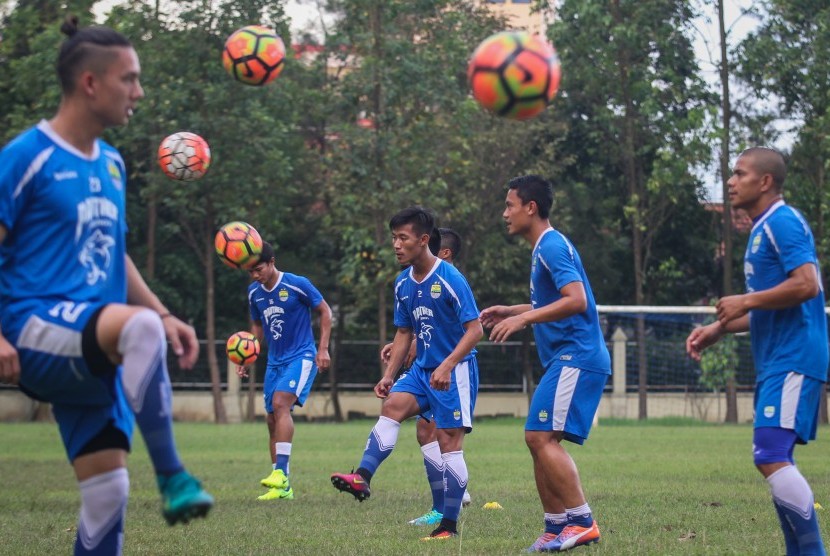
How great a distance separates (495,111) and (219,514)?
527cm

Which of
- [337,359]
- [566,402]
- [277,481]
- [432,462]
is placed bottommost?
[337,359]

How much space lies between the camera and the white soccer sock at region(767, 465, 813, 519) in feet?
20.5

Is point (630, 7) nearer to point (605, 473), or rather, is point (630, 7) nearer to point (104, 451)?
point (605, 473)

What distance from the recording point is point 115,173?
527 cm

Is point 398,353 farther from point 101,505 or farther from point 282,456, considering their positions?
point 101,505

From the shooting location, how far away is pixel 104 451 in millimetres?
5027

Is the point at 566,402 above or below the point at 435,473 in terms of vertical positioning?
above

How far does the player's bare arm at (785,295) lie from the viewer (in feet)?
20.2

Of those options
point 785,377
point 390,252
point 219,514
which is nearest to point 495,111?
point 785,377

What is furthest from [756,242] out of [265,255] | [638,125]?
[638,125]

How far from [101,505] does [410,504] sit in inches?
255

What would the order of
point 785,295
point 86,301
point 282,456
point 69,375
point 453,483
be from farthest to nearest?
point 282,456 < point 453,483 < point 785,295 < point 86,301 < point 69,375

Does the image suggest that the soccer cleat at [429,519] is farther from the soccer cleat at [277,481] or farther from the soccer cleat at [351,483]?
the soccer cleat at [277,481]

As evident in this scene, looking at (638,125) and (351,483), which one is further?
(638,125)
